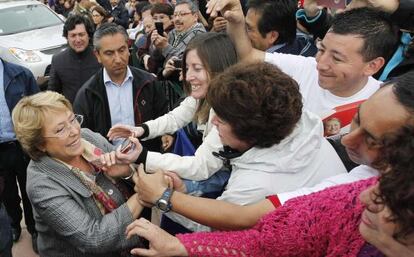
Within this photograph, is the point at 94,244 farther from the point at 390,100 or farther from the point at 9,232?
the point at 390,100

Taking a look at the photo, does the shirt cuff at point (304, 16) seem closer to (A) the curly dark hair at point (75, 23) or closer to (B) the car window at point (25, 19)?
(A) the curly dark hair at point (75, 23)

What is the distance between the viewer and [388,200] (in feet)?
2.88

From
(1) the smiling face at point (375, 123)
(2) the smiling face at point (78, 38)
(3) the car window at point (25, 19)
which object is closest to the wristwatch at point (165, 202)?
(1) the smiling face at point (375, 123)

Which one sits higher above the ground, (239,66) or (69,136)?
(239,66)

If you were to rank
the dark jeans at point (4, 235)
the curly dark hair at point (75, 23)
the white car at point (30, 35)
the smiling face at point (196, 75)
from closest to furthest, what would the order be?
1. the dark jeans at point (4, 235)
2. the smiling face at point (196, 75)
3. the curly dark hair at point (75, 23)
4. the white car at point (30, 35)

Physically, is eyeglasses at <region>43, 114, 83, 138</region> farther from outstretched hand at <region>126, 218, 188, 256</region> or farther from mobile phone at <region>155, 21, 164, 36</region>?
mobile phone at <region>155, 21, 164, 36</region>

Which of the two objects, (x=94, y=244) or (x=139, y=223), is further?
(x=94, y=244)

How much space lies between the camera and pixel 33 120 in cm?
190

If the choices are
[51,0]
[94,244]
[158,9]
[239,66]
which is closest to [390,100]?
[239,66]

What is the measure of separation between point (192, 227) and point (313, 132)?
651 mm

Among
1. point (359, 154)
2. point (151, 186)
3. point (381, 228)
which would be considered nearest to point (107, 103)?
point (151, 186)

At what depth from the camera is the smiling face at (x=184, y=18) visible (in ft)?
14.8

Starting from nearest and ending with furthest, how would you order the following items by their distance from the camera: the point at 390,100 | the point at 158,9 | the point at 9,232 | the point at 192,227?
the point at 390,100 → the point at 192,227 → the point at 9,232 → the point at 158,9

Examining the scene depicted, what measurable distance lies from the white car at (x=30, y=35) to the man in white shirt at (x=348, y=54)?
5613mm
